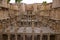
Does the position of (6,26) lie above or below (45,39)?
above

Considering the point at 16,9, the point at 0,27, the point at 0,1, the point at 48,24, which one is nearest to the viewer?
the point at 48,24

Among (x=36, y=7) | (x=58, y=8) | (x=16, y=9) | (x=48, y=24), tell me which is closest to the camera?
(x=48, y=24)

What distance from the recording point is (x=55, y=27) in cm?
337

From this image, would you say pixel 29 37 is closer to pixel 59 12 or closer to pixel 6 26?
pixel 6 26

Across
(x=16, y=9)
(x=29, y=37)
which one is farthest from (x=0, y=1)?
(x=16, y=9)

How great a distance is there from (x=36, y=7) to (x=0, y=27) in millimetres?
6585

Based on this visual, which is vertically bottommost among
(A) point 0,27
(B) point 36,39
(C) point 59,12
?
(B) point 36,39

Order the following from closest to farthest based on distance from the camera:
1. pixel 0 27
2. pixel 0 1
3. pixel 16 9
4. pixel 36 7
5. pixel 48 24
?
pixel 48 24 → pixel 0 27 → pixel 0 1 → pixel 16 9 → pixel 36 7

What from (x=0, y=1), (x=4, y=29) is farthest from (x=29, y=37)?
(x=0, y=1)

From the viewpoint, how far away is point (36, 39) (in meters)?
3.75

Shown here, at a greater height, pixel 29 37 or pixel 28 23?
pixel 28 23

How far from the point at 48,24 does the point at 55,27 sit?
266 millimetres

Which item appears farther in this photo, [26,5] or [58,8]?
[26,5]

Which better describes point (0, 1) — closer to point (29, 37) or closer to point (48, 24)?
point (29, 37)
